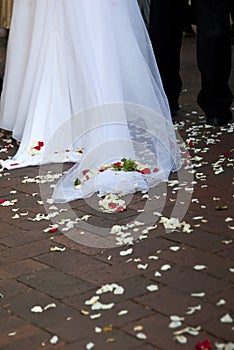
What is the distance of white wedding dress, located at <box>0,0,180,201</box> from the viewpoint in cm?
502

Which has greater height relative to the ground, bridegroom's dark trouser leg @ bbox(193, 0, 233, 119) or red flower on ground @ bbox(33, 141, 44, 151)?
bridegroom's dark trouser leg @ bbox(193, 0, 233, 119)

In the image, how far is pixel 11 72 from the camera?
5.90 metres

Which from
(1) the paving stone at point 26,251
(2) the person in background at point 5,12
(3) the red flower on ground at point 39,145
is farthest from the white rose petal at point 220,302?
(2) the person in background at point 5,12

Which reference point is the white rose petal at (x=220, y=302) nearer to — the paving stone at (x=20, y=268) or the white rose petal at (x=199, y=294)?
the white rose petal at (x=199, y=294)

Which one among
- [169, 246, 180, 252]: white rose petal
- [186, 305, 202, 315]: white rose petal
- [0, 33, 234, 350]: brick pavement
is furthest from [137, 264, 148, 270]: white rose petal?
[186, 305, 202, 315]: white rose petal

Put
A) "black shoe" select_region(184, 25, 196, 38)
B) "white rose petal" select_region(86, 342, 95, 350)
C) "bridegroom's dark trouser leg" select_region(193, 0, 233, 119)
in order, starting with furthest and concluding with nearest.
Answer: "black shoe" select_region(184, 25, 196, 38)
"bridegroom's dark trouser leg" select_region(193, 0, 233, 119)
"white rose petal" select_region(86, 342, 95, 350)

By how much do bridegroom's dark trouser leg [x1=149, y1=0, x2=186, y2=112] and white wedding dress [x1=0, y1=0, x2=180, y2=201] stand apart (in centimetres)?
73

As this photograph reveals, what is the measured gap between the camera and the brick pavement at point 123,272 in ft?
9.54

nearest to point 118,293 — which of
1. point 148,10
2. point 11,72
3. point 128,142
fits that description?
point 128,142

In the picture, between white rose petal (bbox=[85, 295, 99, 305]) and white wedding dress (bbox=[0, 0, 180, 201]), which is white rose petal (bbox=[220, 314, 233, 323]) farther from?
white wedding dress (bbox=[0, 0, 180, 201])

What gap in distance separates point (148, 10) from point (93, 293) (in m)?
3.83

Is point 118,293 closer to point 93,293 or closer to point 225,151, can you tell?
point 93,293

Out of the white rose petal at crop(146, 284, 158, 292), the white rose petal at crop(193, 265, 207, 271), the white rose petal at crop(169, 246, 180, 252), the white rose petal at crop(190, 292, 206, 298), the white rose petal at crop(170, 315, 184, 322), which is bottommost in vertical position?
the white rose petal at crop(169, 246, 180, 252)

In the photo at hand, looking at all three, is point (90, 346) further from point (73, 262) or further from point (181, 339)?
point (73, 262)
